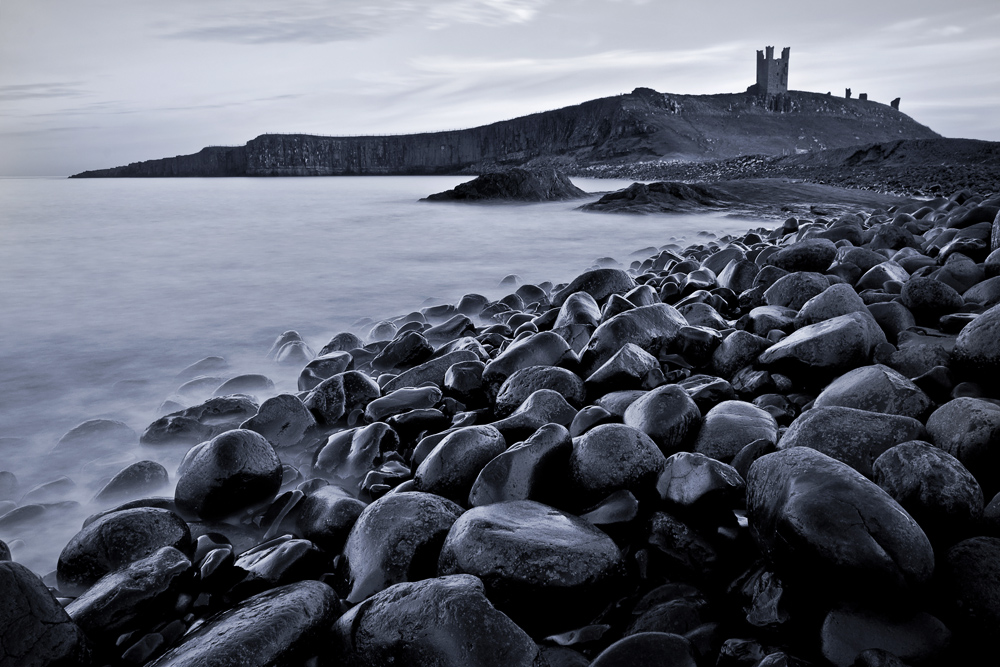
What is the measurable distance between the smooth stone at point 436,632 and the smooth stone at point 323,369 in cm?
Result: 199

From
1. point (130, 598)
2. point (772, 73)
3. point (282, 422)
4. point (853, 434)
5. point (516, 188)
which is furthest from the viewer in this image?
point (772, 73)

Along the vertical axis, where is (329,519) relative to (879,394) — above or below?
below

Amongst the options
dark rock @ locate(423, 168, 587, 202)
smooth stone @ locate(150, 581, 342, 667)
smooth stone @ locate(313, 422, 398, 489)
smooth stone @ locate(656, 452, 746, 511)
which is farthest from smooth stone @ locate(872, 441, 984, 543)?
dark rock @ locate(423, 168, 587, 202)

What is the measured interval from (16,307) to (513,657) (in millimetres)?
6286

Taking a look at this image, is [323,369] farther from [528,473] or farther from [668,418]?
[668,418]

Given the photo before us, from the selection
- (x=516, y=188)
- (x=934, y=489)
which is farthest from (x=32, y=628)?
(x=516, y=188)

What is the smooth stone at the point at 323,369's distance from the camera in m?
3.06

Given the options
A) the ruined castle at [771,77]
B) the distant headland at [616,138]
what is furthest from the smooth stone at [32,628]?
the ruined castle at [771,77]

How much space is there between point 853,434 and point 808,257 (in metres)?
2.41

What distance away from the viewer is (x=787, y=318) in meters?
2.64

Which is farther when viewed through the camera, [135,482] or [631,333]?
[631,333]

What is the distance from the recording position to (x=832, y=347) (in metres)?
2.07

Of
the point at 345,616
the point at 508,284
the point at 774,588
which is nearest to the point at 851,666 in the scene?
the point at 774,588

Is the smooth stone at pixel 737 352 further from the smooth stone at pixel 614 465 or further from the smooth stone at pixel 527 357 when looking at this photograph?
the smooth stone at pixel 614 465
